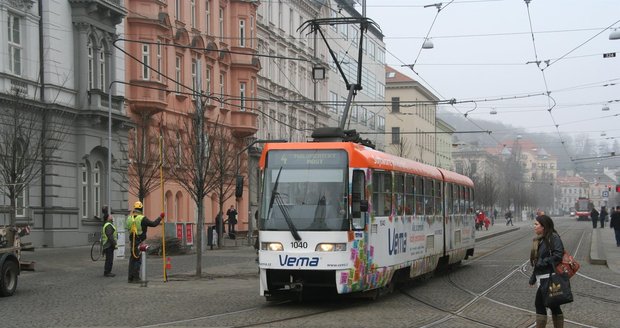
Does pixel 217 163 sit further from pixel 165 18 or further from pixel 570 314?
pixel 570 314

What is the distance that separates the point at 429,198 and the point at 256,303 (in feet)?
20.9

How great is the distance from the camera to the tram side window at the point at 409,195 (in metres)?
17.9

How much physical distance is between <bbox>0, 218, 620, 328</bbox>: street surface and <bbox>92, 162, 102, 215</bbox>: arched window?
39.7 feet

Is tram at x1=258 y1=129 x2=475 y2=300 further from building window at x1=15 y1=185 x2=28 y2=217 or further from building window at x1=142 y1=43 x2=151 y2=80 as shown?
building window at x1=142 y1=43 x2=151 y2=80

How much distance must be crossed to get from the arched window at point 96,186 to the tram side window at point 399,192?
2130 cm

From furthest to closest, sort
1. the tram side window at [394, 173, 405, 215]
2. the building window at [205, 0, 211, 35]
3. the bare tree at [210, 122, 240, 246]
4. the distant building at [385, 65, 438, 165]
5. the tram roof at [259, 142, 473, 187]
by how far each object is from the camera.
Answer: the distant building at [385, 65, 438, 165] < the building window at [205, 0, 211, 35] < the bare tree at [210, 122, 240, 246] < the tram side window at [394, 173, 405, 215] < the tram roof at [259, 142, 473, 187]

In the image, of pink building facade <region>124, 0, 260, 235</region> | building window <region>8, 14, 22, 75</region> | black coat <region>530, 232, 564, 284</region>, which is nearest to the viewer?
black coat <region>530, 232, 564, 284</region>

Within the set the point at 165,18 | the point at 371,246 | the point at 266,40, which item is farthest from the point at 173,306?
the point at 266,40

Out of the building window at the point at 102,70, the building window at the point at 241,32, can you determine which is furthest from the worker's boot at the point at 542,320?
the building window at the point at 241,32

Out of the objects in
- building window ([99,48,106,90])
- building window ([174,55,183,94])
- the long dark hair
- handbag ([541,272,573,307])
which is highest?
building window ([174,55,183,94])

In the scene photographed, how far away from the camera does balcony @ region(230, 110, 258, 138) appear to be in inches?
1857

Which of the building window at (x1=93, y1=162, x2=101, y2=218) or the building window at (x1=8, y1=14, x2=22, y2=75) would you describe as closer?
the building window at (x1=8, y1=14, x2=22, y2=75)

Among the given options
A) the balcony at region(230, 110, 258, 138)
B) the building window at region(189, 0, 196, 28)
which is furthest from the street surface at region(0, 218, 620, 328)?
the balcony at region(230, 110, 258, 138)

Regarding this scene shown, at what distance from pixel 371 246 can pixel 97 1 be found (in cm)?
2279
